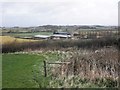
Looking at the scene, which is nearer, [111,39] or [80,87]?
[80,87]

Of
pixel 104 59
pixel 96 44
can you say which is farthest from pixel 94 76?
pixel 96 44

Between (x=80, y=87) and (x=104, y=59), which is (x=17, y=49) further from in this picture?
(x=80, y=87)

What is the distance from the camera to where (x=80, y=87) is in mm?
10609

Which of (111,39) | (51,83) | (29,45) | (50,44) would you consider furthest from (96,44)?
(51,83)

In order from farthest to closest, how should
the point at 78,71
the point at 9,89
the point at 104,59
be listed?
1. the point at 104,59
2. the point at 78,71
3. the point at 9,89

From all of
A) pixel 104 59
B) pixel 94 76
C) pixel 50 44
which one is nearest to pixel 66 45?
pixel 50 44

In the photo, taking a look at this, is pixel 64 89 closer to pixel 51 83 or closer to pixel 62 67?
pixel 51 83

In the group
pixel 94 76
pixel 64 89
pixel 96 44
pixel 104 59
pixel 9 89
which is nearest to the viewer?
pixel 64 89

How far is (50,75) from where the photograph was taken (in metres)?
13.4

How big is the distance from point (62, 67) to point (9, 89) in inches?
147

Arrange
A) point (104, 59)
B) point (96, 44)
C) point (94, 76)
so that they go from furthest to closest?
point (96, 44), point (104, 59), point (94, 76)

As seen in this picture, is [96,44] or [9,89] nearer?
[9,89]

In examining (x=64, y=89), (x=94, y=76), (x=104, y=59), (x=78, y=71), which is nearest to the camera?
(x=64, y=89)

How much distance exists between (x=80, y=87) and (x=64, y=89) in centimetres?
79
